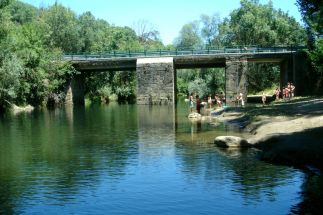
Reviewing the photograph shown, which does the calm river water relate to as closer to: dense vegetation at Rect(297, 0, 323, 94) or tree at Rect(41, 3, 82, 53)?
dense vegetation at Rect(297, 0, 323, 94)

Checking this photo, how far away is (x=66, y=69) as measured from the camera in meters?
65.6

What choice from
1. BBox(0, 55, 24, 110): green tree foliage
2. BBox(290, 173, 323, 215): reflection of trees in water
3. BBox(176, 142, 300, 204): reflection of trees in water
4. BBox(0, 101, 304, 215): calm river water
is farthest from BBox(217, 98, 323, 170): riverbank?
BBox(0, 55, 24, 110): green tree foliage

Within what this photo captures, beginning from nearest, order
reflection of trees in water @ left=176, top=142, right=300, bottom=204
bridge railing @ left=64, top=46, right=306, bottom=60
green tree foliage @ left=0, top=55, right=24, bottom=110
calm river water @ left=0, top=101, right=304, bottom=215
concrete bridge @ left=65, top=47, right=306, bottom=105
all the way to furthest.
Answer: calm river water @ left=0, top=101, right=304, bottom=215 < reflection of trees in water @ left=176, top=142, right=300, bottom=204 < green tree foliage @ left=0, top=55, right=24, bottom=110 < concrete bridge @ left=65, top=47, right=306, bottom=105 < bridge railing @ left=64, top=46, right=306, bottom=60

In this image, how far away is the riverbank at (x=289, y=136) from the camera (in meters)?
18.5

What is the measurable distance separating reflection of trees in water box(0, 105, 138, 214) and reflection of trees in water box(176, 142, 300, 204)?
2.72m

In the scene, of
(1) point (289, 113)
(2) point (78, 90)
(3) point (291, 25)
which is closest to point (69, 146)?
(1) point (289, 113)

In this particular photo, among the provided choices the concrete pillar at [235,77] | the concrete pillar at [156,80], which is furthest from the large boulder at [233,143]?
the concrete pillar at [156,80]

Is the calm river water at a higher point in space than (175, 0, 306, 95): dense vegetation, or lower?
lower

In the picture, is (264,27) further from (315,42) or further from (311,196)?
(311,196)

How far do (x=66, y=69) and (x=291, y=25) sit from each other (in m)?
42.4

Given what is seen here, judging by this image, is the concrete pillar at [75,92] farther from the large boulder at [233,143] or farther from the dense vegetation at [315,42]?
the large boulder at [233,143]

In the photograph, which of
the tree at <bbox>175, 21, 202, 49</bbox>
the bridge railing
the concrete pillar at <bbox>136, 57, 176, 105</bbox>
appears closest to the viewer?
the bridge railing

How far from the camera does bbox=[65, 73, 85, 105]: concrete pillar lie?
6912 cm

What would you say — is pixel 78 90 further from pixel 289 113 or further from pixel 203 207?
pixel 203 207
